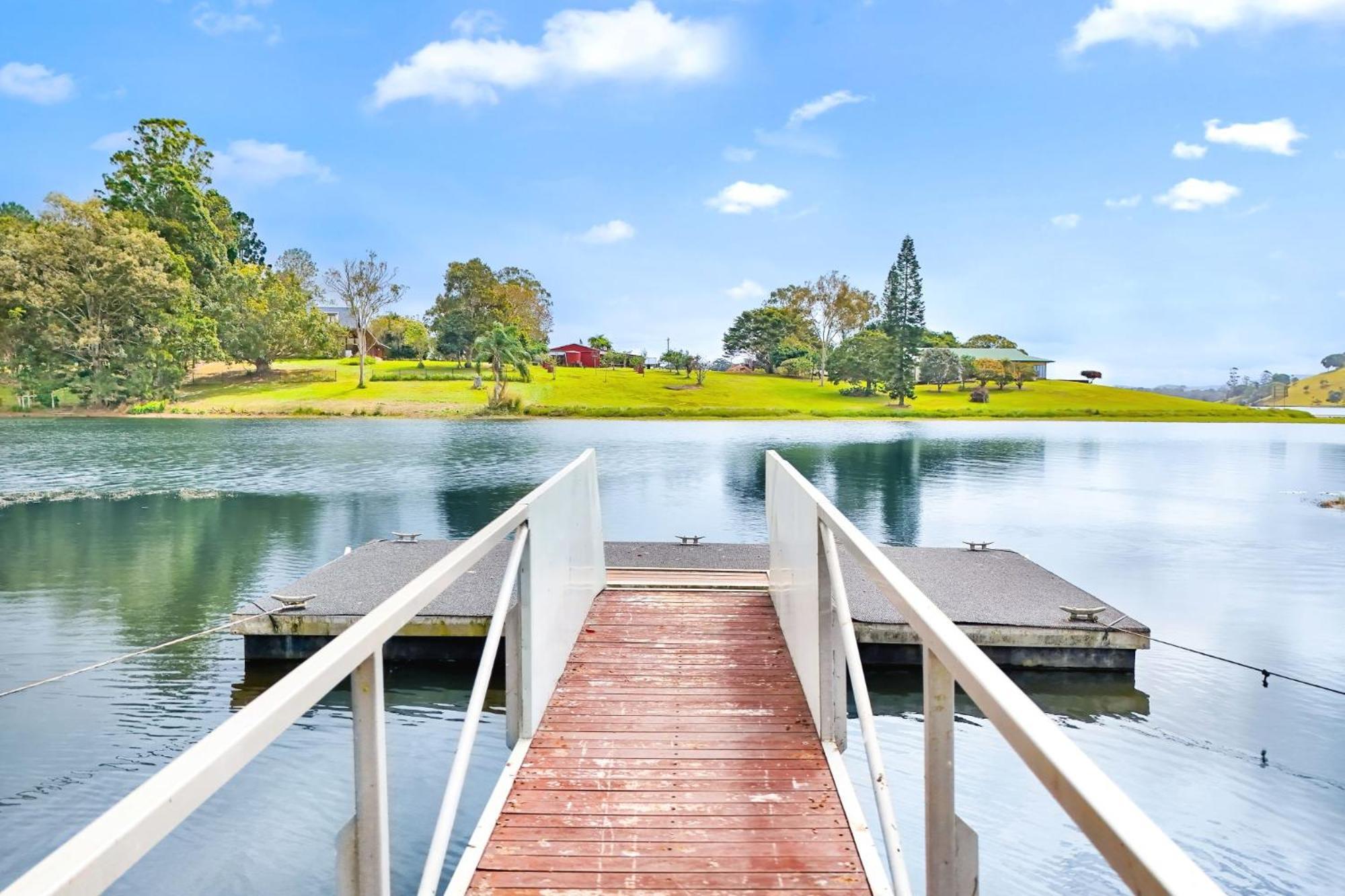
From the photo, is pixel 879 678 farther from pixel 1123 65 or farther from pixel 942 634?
pixel 1123 65

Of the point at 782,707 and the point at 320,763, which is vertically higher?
the point at 782,707

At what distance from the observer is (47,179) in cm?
11819

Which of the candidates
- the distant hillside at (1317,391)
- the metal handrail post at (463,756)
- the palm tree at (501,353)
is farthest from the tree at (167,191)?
the distant hillside at (1317,391)

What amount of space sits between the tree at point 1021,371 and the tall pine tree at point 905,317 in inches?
519

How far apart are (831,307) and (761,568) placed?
6911 centimetres

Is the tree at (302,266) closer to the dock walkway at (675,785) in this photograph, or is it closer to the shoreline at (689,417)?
the shoreline at (689,417)

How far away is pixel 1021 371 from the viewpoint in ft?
244

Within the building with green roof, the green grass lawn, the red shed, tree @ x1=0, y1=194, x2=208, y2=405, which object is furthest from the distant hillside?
tree @ x1=0, y1=194, x2=208, y2=405

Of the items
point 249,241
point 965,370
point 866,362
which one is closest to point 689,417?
point 866,362

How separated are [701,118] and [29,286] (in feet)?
263

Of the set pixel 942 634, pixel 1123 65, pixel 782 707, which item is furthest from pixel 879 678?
pixel 1123 65

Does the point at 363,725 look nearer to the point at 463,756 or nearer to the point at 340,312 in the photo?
the point at 463,756

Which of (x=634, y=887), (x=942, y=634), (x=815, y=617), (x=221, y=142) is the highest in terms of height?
(x=221, y=142)

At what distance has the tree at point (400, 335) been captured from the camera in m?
66.5
